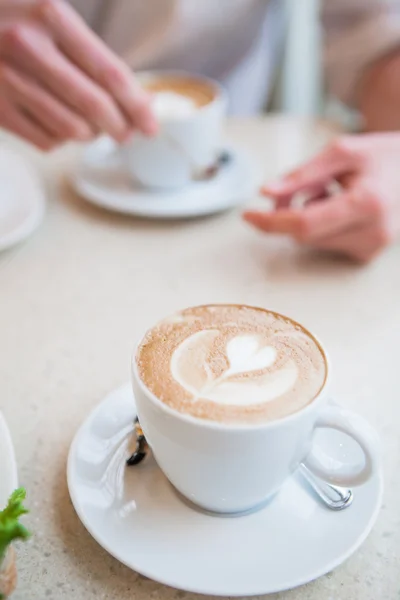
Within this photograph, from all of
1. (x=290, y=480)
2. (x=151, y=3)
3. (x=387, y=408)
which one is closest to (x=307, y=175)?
(x=387, y=408)

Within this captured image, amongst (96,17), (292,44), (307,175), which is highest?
Answer: (96,17)

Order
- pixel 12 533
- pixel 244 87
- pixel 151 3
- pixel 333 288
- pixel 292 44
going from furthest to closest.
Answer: pixel 292 44, pixel 244 87, pixel 151 3, pixel 333 288, pixel 12 533

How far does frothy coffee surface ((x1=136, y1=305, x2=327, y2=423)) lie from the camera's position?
1.38 ft

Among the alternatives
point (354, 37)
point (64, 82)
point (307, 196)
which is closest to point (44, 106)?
point (64, 82)

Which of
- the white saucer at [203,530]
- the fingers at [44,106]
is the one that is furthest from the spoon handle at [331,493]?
the fingers at [44,106]

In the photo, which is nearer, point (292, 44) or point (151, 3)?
point (151, 3)

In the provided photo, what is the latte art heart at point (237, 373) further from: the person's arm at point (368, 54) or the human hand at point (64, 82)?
the person's arm at point (368, 54)

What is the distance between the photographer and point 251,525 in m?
0.45

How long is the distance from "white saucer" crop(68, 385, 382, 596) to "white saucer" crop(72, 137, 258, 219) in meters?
0.46

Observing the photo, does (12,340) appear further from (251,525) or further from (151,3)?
(151,3)

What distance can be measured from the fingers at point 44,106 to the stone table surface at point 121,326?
0.10 metres

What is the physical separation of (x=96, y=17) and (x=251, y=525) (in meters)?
1.08

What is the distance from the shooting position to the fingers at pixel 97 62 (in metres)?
0.87

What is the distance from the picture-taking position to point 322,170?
84 cm
